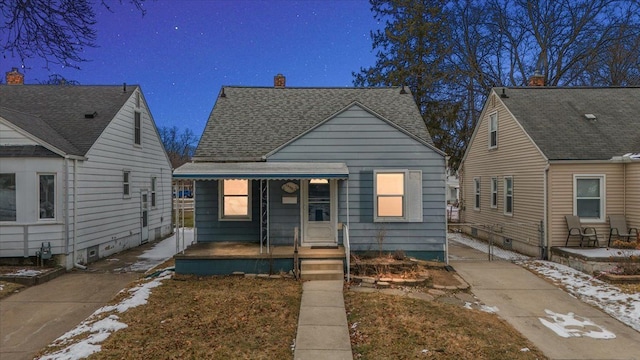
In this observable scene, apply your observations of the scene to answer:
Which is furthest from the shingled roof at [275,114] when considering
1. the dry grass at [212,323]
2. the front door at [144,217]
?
the front door at [144,217]

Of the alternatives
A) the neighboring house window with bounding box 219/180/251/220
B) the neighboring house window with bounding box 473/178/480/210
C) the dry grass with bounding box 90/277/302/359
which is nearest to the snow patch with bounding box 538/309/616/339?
the dry grass with bounding box 90/277/302/359

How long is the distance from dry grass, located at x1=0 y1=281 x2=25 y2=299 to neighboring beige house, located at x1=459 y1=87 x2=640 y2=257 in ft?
44.5

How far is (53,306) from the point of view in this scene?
7660mm

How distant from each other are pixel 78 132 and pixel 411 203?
1100 centimetres

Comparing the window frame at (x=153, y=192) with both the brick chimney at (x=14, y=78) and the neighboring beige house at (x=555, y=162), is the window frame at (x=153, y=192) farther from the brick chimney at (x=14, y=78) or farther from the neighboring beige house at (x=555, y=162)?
the neighboring beige house at (x=555, y=162)

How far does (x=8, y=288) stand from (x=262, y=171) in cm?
638

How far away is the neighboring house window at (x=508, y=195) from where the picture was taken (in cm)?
1438

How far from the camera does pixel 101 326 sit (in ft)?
20.7

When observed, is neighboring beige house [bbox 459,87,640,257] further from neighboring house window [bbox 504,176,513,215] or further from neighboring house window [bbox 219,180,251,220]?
neighboring house window [bbox 219,180,251,220]

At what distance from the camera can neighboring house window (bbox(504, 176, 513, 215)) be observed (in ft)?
47.2

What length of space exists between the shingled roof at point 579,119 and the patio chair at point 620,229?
6.55 feet

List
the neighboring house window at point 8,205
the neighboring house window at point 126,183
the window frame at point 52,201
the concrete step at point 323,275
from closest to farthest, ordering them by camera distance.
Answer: the concrete step at point 323,275, the neighboring house window at point 8,205, the window frame at point 52,201, the neighboring house window at point 126,183

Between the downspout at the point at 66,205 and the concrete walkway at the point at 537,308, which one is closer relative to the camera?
the concrete walkway at the point at 537,308

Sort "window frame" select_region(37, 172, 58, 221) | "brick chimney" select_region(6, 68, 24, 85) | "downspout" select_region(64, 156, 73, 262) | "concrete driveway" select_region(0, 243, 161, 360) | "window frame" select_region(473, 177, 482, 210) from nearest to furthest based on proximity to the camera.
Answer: "concrete driveway" select_region(0, 243, 161, 360) → "window frame" select_region(37, 172, 58, 221) → "downspout" select_region(64, 156, 73, 262) → "brick chimney" select_region(6, 68, 24, 85) → "window frame" select_region(473, 177, 482, 210)
